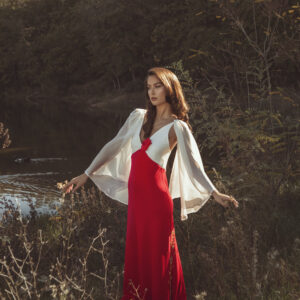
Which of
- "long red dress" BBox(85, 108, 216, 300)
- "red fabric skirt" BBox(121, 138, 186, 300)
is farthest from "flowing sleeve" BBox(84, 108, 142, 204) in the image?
"red fabric skirt" BBox(121, 138, 186, 300)

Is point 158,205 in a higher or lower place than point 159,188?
lower

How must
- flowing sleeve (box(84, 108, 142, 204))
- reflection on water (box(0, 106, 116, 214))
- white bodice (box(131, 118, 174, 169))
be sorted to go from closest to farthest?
1. white bodice (box(131, 118, 174, 169))
2. flowing sleeve (box(84, 108, 142, 204))
3. reflection on water (box(0, 106, 116, 214))

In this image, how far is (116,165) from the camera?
3.71m

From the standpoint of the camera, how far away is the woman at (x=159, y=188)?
10.4 feet

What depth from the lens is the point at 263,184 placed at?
5164mm

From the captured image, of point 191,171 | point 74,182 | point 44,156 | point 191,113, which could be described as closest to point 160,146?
point 191,171

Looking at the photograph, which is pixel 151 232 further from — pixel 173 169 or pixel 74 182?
pixel 74 182

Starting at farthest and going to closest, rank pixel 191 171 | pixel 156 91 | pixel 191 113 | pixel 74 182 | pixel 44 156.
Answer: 1. pixel 44 156
2. pixel 191 113
3. pixel 74 182
4. pixel 156 91
5. pixel 191 171

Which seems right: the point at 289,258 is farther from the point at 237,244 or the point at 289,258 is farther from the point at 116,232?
the point at 116,232

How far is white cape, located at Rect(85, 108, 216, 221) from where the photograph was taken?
3.13 m

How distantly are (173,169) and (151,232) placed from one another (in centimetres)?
58

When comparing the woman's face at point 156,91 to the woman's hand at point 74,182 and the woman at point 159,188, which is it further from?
the woman's hand at point 74,182

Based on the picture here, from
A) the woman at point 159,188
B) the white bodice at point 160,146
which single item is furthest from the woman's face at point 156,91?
the white bodice at point 160,146

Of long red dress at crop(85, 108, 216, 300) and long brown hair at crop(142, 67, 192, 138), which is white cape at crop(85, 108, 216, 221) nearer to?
long red dress at crop(85, 108, 216, 300)
